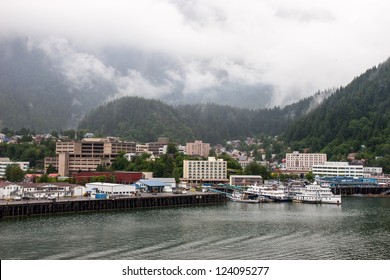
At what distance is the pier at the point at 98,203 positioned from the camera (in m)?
22.9

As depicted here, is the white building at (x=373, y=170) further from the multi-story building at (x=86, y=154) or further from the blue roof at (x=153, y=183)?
the multi-story building at (x=86, y=154)

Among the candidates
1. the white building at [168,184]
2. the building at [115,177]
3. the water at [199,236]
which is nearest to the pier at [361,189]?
the white building at [168,184]

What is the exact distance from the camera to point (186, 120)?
328 feet

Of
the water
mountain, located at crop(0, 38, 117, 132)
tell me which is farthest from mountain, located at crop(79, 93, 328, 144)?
the water

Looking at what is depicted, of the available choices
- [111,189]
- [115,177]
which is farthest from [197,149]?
[111,189]

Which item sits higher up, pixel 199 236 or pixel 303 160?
pixel 303 160

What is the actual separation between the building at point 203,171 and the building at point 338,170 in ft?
35.5

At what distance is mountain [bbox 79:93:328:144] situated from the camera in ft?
295

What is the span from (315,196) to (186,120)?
69.1 m

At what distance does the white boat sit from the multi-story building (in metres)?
22.8

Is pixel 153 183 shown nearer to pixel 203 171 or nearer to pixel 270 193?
pixel 270 193

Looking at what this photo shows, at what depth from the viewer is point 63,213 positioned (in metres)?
24.1

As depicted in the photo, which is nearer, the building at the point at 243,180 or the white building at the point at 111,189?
the white building at the point at 111,189

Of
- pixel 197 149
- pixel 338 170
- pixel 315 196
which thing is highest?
pixel 197 149
